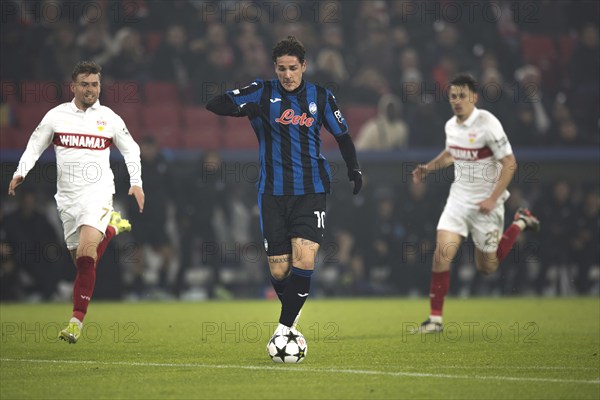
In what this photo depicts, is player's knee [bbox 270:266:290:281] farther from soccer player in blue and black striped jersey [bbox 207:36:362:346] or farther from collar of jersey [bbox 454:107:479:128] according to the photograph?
collar of jersey [bbox 454:107:479:128]

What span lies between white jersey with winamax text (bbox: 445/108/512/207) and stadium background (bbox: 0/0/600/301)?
6239mm

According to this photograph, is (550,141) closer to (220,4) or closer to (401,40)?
(401,40)

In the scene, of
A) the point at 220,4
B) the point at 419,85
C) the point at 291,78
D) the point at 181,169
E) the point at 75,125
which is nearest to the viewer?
the point at 291,78

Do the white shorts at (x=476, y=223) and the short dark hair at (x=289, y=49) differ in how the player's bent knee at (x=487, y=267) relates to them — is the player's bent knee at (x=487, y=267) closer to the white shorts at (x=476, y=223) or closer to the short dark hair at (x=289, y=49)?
the white shorts at (x=476, y=223)

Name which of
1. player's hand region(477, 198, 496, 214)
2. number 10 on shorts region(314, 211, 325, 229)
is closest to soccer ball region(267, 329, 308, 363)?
number 10 on shorts region(314, 211, 325, 229)

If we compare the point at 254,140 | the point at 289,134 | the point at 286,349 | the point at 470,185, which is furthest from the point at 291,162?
the point at 254,140

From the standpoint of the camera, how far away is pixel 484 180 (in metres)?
10.8

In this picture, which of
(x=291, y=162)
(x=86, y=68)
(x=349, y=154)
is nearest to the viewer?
(x=291, y=162)

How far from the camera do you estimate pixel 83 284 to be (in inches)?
347

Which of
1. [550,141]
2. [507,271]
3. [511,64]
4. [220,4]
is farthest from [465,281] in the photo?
[220,4]

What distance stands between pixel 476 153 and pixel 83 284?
4.19 m

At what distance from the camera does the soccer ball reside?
750cm

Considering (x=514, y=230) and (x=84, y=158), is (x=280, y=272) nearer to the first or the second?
(x=84, y=158)

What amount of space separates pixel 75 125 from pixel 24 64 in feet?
32.7
